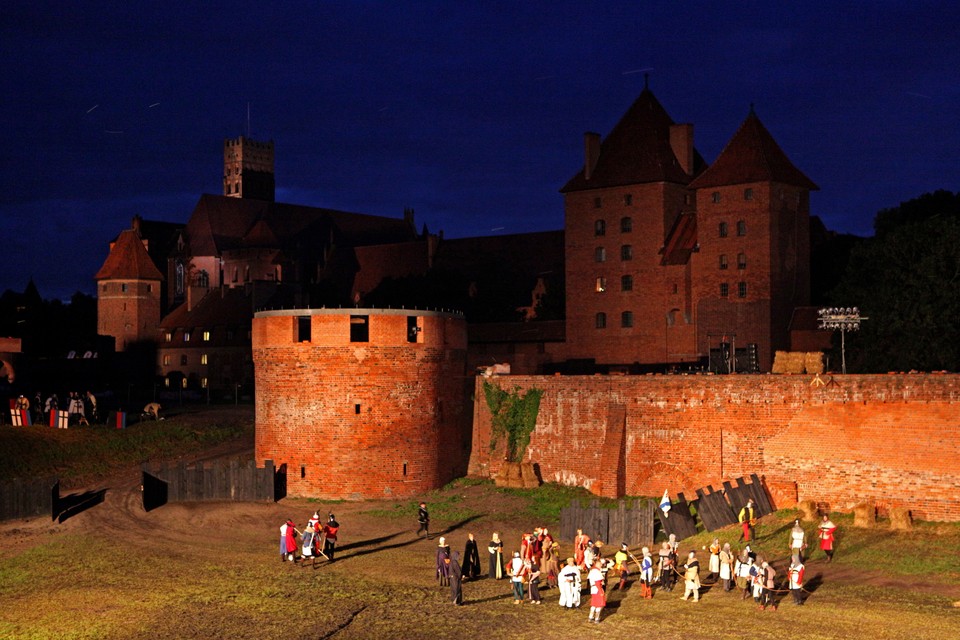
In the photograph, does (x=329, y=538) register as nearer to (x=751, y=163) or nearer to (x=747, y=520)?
(x=747, y=520)

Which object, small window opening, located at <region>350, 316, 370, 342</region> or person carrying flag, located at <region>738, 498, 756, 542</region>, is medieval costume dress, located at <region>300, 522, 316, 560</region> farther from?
person carrying flag, located at <region>738, 498, 756, 542</region>

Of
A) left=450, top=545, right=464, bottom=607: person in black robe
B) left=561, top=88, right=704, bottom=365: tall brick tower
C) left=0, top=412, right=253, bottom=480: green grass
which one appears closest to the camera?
left=450, top=545, right=464, bottom=607: person in black robe

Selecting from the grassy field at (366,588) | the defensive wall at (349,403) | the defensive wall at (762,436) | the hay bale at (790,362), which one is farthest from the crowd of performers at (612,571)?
the defensive wall at (349,403)

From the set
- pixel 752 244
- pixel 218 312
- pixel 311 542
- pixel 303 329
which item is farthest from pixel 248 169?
pixel 311 542

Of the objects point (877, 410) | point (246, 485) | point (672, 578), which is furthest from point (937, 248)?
point (246, 485)

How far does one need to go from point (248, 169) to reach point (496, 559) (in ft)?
450

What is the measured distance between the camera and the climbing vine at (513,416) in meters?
48.3

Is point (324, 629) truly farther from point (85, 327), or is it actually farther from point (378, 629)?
point (85, 327)

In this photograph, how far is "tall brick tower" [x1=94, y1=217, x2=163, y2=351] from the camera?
107812 millimetres

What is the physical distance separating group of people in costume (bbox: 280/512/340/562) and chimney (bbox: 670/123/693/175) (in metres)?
41.2

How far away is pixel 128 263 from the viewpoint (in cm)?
10856

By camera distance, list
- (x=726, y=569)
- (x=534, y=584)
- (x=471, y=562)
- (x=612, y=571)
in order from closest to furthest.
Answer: (x=534, y=584) → (x=726, y=569) → (x=471, y=562) → (x=612, y=571)

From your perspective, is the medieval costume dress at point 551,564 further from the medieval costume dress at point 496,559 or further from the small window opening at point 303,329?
the small window opening at point 303,329

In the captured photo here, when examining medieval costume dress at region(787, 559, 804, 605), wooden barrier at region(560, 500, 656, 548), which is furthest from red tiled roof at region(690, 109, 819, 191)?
medieval costume dress at region(787, 559, 804, 605)
